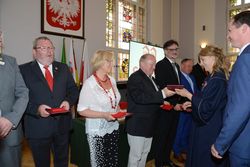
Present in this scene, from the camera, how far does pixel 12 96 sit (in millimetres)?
1963

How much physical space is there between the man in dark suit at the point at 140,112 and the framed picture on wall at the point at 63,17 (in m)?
3.02

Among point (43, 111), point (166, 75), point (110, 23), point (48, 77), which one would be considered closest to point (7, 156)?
point (43, 111)

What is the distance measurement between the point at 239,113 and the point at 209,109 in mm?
550

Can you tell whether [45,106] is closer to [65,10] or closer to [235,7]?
[65,10]

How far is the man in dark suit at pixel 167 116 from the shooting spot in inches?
129

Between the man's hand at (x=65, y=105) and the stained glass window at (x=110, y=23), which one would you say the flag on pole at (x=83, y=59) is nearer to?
the stained glass window at (x=110, y=23)

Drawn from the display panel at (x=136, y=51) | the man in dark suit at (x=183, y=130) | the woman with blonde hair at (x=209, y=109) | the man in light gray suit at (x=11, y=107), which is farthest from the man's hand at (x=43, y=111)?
the display panel at (x=136, y=51)

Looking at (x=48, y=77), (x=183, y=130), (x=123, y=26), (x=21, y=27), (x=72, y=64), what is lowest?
(x=183, y=130)

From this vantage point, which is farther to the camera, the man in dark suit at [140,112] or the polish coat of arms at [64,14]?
the polish coat of arms at [64,14]

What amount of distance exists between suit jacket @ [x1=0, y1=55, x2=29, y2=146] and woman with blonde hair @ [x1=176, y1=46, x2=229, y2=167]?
4.76ft

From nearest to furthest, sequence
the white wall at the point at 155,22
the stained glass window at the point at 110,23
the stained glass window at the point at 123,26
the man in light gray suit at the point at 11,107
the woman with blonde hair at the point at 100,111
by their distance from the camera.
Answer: the man in light gray suit at the point at 11,107 → the woman with blonde hair at the point at 100,111 → the stained glass window at the point at 110,23 → the stained glass window at the point at 123,26 → the white wall at the point at 155,22

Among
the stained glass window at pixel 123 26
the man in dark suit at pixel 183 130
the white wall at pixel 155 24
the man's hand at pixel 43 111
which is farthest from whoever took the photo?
the stained glass window at pixel 123 26

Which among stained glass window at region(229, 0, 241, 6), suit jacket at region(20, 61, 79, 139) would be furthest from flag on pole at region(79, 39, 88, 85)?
stained glass window at region(229, 0, 241, 6)

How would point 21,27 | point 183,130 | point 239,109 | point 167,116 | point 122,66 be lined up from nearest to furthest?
point 239,109 → point 167,116 → point 183,130 → point 21,27 → point 122,66
